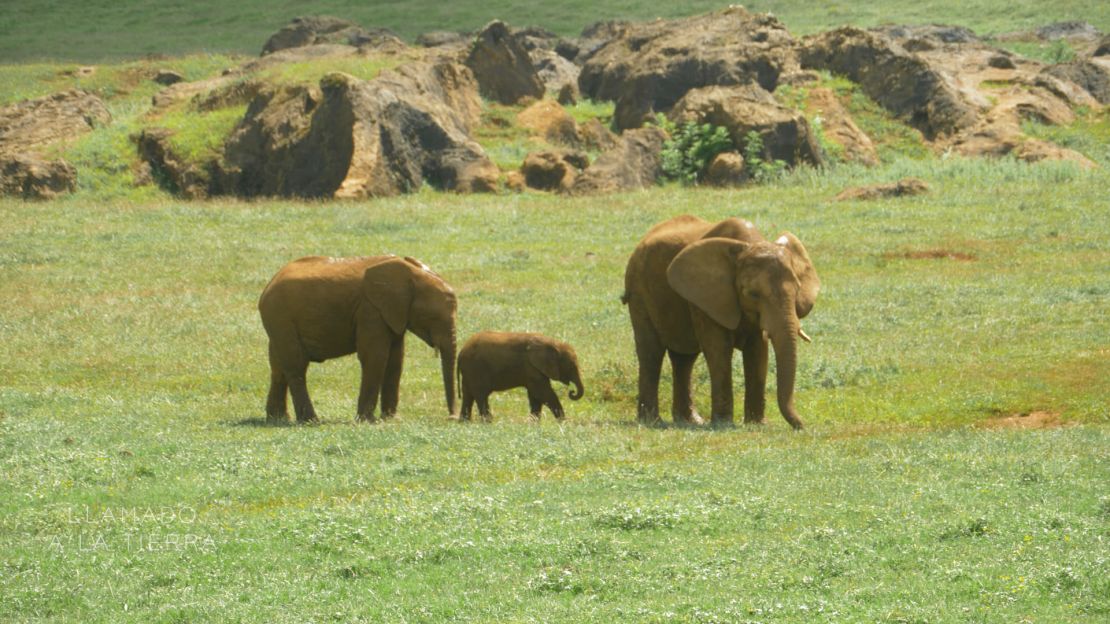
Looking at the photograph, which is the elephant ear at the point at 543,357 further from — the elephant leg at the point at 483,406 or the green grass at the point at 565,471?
the green grass at the point at 565,471

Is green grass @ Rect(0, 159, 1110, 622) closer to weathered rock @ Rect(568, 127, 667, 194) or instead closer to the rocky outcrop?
weathered rock @ Rect(568, 127, 667, 194)

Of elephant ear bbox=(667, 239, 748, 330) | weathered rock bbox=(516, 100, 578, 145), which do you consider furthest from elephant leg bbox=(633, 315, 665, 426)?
weathered rock bbox=(516, 100, 578, 145)

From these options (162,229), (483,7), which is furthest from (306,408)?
(483,7)

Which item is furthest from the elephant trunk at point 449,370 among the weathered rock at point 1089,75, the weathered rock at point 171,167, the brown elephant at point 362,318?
the weathered rock at point 1089,75

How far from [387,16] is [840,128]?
222 feet

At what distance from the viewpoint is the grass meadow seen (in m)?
13.0

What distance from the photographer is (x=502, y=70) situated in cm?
6272

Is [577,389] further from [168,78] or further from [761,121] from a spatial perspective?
[168,78]

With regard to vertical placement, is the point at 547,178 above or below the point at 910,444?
below

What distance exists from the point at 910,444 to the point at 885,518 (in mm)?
4073

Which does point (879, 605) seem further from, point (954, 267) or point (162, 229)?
point (162, 229)

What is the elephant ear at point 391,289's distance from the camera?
22.5m

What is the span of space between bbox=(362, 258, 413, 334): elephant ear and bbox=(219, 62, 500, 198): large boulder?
91.0 feet

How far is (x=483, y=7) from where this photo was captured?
407ft
